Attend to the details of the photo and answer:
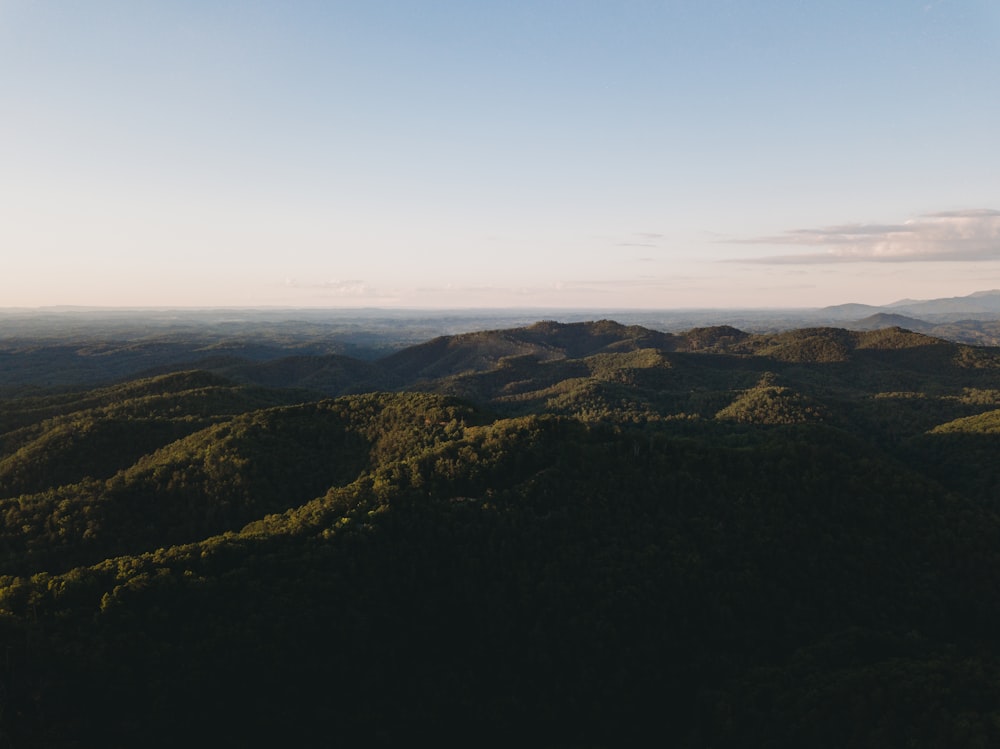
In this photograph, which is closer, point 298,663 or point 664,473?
point 298,663

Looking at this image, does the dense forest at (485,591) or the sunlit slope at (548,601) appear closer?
the dense forest at (485,591)

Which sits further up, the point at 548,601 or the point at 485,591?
the point at 485,591

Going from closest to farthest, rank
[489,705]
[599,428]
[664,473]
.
→ [489,705]
[664,473]
[599,428]

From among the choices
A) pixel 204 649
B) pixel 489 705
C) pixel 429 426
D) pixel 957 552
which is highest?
pixel 429 426

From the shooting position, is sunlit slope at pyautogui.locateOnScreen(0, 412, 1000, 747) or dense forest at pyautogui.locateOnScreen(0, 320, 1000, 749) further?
sunlit slope at pyautogui.locateOnScreen(0, 412, 1000, 747)

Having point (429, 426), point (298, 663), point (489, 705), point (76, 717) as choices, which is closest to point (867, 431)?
point (429, 426)

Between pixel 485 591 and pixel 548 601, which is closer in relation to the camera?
pixel 548 601

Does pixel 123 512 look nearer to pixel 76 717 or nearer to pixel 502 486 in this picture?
pixel 76 717

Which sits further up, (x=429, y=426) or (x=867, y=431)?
(x=429, y=426)
